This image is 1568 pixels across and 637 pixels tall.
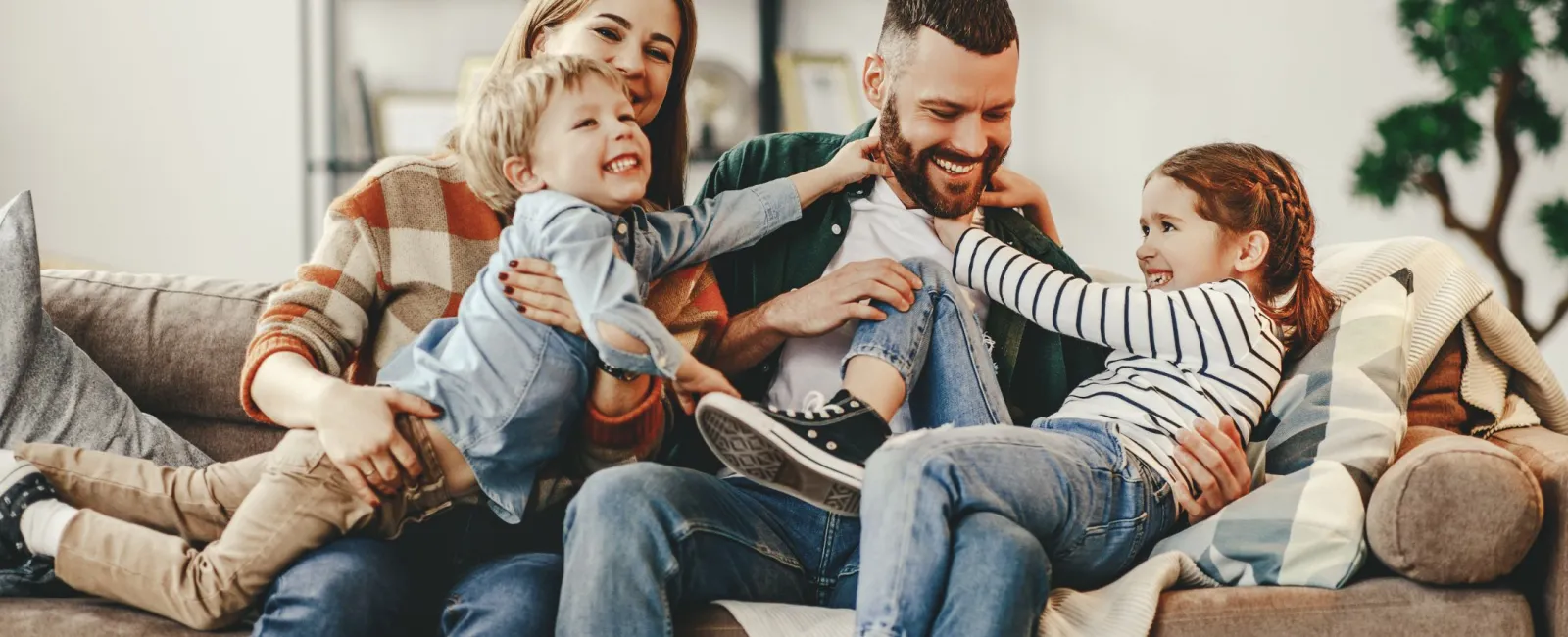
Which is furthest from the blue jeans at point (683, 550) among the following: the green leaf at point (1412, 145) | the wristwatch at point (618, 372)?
the green leaf at point (1412, 145)

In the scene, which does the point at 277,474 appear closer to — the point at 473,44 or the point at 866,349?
the point at 866,349

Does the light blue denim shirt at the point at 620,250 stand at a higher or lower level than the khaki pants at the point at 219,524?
higher

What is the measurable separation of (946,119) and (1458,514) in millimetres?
810

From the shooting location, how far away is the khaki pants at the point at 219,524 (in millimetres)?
1417

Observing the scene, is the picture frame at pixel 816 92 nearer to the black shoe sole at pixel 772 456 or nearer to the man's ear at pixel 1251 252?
the man's ear at pixel 1251 252

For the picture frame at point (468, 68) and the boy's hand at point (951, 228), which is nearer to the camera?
the boy's hand at point (951, 228)

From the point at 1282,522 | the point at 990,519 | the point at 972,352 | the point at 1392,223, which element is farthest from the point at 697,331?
the point at 1392,223

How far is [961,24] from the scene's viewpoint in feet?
5.75

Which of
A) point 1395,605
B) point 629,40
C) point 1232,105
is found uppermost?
point 629,40

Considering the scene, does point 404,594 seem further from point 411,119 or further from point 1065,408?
point 411,119

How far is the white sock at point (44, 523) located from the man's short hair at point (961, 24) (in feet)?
3.96

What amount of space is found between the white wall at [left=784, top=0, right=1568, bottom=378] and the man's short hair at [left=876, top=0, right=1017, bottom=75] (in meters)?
1.78

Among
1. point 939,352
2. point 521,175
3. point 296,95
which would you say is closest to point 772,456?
point 939,352

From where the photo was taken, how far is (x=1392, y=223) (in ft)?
11.7
